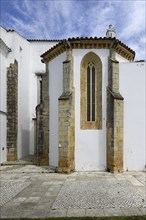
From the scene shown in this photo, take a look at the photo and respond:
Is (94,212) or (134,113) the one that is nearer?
(94,212)

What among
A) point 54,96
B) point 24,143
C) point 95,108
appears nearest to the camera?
point 95,108

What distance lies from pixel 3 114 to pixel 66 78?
6.30 meters

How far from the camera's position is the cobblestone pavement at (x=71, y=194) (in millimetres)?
7836

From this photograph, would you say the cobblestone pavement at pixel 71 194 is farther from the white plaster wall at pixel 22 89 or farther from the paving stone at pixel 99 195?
the white plaster wall at pixel 22 89

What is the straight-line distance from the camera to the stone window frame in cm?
1501

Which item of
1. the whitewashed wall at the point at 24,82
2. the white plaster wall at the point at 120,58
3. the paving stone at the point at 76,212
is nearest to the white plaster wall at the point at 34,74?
the whitewashed wall at the point at 24,82

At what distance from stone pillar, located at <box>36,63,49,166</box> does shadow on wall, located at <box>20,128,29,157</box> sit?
15.7 ft

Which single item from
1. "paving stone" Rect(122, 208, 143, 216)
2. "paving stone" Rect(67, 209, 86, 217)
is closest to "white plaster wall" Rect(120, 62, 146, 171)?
"paving stone" Rect(122, 208, 143, 216)

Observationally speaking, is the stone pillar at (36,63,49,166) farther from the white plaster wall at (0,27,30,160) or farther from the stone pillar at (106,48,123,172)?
the stone pillar at (106,48,123,172)

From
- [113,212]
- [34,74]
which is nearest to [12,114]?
[34,74]

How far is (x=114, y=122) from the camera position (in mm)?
14234

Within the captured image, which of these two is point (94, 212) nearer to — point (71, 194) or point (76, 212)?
point (76, 212)

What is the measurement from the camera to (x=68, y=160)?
1415 centimetres

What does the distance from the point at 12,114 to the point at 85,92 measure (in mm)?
6997
